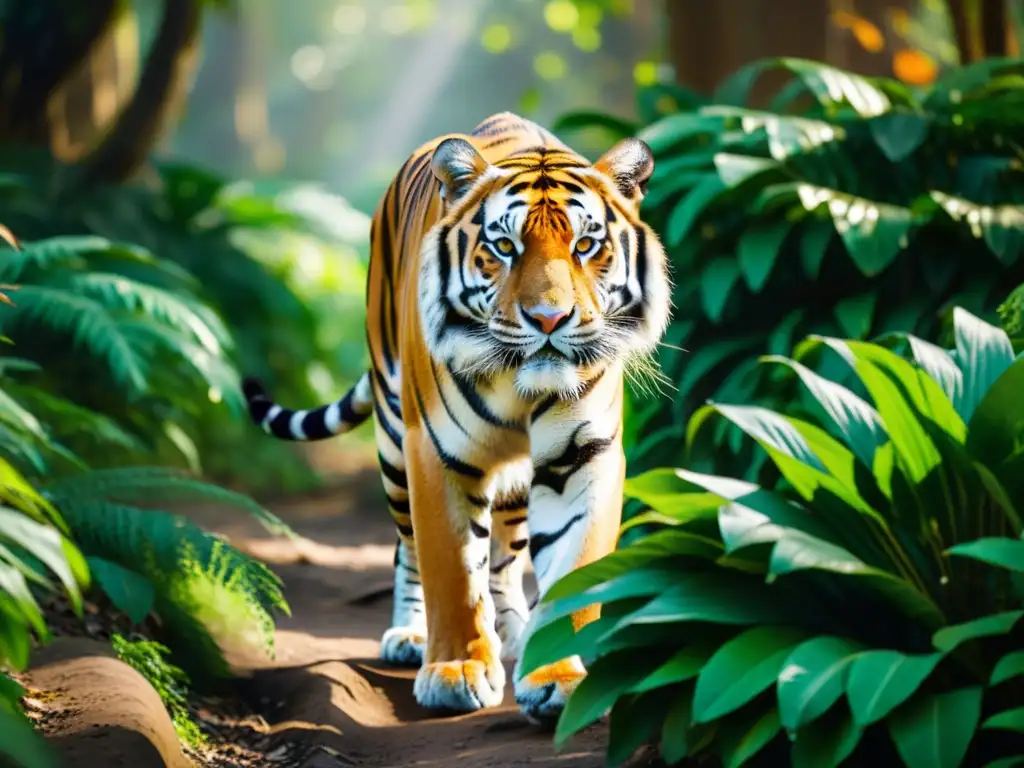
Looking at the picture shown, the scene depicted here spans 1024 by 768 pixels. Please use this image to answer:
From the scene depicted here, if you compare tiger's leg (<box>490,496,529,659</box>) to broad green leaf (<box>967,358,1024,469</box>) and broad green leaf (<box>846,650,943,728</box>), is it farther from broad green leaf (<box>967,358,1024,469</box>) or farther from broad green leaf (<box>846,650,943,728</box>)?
broad green leaf (<box>846,650,943,728</box>)

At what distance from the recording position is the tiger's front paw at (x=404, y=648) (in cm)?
442

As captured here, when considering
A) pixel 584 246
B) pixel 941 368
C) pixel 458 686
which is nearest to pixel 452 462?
pixel 458 686

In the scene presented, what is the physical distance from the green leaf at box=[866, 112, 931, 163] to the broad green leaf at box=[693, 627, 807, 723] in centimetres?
313

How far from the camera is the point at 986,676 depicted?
2.88 m

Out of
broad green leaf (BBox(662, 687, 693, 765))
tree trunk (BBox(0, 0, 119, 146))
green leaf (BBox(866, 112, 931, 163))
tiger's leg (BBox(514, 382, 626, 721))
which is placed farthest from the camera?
tree trunk (BBox(0, 0, 119, 146))

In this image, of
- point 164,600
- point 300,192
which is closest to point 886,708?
point 164,600

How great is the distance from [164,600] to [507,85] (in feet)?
127

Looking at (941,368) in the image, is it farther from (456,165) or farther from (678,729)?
(456,165)

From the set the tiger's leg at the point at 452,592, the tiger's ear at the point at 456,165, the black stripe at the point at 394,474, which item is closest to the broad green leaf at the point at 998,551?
the tiger's leg at the point at 452,592

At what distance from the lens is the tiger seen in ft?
11.6

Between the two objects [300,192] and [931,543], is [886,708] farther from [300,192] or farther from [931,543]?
[300,192]

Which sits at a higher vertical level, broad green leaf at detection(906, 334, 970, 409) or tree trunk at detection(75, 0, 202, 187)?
tree trunk at detection(75, 0, 202, 187)

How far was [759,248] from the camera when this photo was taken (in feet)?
17.8

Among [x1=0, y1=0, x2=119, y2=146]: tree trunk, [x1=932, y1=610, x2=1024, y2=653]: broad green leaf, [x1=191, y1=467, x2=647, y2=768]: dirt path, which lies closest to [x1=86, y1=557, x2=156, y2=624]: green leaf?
[x1=191, y1=467, x2=647, y2=768]: dirt path
